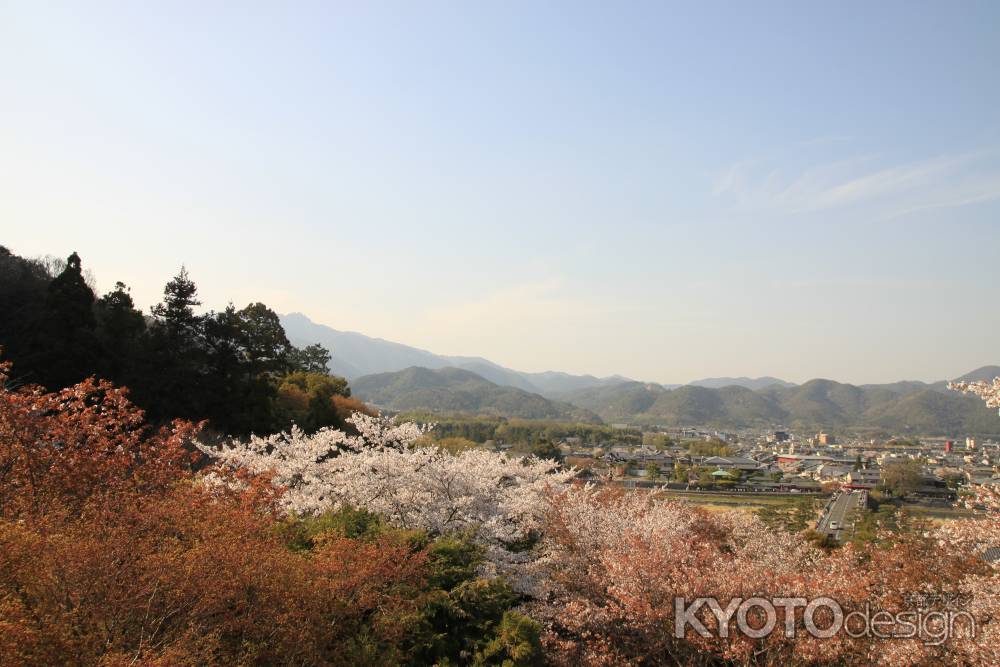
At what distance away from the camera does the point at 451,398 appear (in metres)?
159

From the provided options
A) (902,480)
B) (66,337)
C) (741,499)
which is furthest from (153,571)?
(902,480)

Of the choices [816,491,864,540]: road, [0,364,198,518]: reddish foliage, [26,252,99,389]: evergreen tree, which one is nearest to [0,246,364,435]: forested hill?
[26,252,99,389]: evergreen tree

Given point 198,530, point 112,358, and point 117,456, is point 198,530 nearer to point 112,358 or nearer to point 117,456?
point 117,456

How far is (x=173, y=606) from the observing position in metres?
4.62

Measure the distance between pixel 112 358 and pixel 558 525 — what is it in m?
16.0

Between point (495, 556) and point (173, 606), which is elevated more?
point (173, 606)

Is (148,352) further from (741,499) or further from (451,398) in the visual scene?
(451,398)

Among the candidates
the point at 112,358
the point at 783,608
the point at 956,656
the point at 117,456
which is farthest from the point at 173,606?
the point at 112,358

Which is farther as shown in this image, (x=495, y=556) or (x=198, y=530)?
(x=495, y=556)

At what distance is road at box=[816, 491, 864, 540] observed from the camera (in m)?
25.1

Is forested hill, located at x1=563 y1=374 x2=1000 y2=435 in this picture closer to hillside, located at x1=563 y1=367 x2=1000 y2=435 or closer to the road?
hillside, located at x1=563 y1=367 x2=1000 y2=435

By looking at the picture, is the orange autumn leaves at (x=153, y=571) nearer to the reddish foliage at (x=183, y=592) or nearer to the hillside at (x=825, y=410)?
the reddish foliage at (x=183, y=592)

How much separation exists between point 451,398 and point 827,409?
114 meters

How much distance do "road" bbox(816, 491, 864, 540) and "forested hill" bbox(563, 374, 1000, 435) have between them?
11996 centimetres
